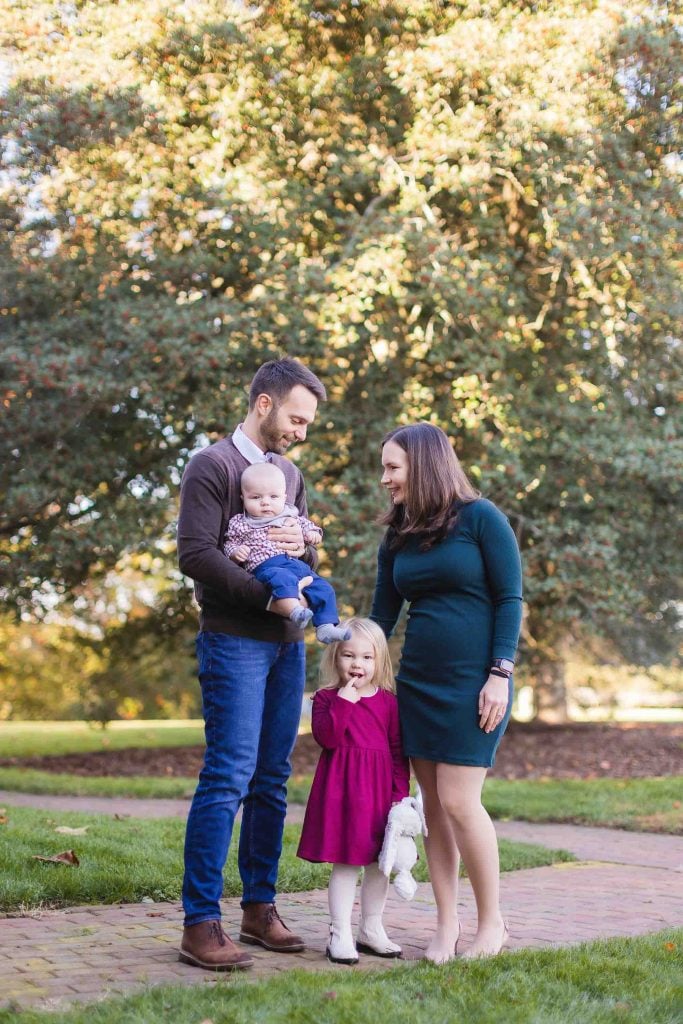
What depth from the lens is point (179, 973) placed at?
390 centimetres

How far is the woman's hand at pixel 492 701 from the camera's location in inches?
160

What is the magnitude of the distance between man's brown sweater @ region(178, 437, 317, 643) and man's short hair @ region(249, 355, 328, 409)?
0.85 feet

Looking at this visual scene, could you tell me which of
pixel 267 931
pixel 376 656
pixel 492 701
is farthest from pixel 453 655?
pixel 267 931

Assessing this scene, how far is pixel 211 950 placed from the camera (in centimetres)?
395

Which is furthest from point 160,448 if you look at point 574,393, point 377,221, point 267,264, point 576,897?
point 576,897

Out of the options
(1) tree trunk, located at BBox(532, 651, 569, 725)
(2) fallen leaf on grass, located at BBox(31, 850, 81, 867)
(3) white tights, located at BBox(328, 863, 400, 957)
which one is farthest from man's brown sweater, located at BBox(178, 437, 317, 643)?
(1) tree trunk, located at BBox(532, 651, 569, 725)

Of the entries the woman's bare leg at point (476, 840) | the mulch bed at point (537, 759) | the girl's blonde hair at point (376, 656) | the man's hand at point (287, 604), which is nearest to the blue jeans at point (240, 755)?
the girl's blonde hair at point (376, 656)

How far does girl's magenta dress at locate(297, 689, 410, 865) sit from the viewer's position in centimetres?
414

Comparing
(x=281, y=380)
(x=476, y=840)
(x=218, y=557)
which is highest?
(x=281, y=380)

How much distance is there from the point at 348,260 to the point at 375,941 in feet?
25.7

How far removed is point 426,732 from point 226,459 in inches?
48.6

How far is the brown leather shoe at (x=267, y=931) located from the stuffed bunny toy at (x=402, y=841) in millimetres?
481

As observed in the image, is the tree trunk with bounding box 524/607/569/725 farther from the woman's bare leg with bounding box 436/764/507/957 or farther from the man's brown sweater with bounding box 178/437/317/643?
the man's brown sweater with bounding box 178/437/317/643

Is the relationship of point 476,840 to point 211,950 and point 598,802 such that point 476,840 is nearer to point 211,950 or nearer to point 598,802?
point 211,950
